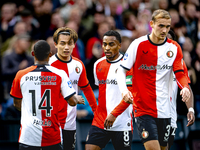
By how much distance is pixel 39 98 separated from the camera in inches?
200

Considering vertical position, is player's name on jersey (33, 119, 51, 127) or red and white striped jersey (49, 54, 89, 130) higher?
red and white striped jersey (49, 54, 89, 130)

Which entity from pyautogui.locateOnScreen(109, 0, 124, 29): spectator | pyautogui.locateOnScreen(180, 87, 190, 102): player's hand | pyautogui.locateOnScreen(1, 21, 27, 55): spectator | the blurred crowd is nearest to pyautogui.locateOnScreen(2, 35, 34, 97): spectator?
the blurred crowd

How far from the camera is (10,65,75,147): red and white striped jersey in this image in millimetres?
5070

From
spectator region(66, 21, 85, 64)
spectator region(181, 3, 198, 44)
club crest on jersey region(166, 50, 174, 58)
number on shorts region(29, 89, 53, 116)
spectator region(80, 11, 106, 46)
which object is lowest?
number on shorts region(29, 89, 53, 116)

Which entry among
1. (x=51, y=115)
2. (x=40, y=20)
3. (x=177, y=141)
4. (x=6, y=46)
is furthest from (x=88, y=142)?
(x=40, y=20)

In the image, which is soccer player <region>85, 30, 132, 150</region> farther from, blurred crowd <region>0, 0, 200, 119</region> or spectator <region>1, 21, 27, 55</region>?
spectator <region>1, 21, 27, 55</region>

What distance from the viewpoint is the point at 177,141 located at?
8234 mm

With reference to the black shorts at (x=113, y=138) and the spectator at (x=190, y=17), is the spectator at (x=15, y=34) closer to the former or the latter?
the black shorts at (x=113, y=138)

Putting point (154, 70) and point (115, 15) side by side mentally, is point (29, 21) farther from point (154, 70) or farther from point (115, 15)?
point (154, 70)

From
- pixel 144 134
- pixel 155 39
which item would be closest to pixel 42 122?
pixel 144 134

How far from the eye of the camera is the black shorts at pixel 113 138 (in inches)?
241

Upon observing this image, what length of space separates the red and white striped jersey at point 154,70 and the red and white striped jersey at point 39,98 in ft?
4.13

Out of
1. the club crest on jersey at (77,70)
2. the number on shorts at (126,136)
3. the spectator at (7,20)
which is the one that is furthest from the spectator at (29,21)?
the number on shorts at (126,136)

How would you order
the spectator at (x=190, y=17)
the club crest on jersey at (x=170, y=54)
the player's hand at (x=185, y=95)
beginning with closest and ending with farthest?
the player's hand at (x=185, y=95), the club crest on jersey at (x=170, y=54), the spectator at (x=190, y=17)
